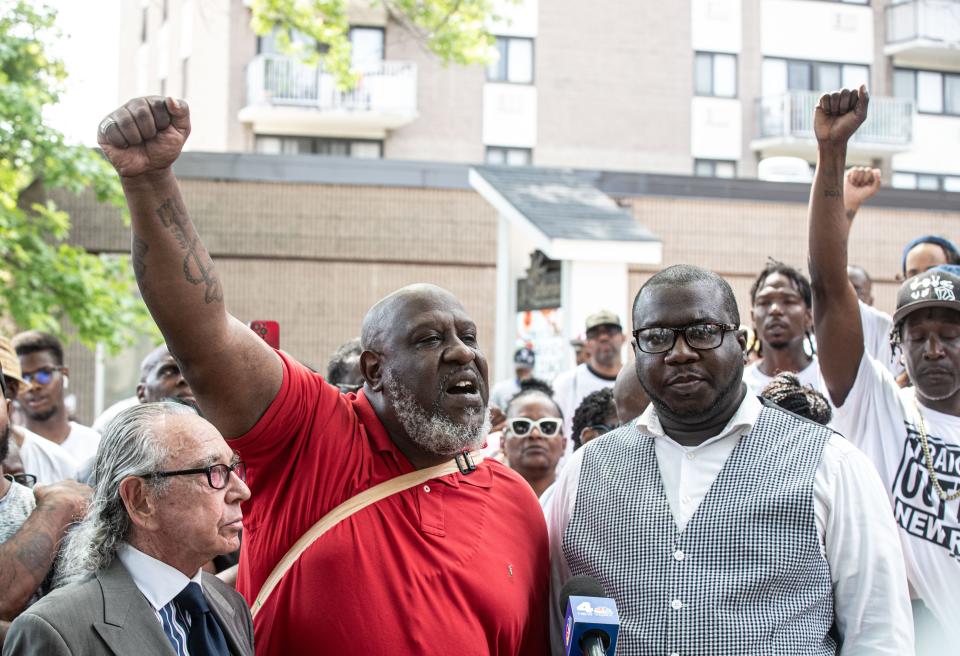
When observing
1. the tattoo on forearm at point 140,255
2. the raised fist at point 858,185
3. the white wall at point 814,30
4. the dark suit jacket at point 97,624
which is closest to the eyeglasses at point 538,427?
the raised fist at point 858,185

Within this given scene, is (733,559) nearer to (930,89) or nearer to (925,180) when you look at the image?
(925,180)

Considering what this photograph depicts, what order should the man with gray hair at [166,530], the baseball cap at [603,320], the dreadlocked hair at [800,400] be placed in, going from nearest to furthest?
the man with gray hair at [166,530] → the dreadlocked hair at [800,400] → the baseball cap at [603,320]

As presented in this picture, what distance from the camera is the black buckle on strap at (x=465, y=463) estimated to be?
3.63 meters

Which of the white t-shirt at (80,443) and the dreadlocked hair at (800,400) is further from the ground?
the dreadlocked hair at (800,400)

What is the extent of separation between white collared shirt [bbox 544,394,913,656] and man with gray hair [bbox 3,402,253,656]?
129 centimetres

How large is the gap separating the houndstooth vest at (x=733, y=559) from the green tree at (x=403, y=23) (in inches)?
537

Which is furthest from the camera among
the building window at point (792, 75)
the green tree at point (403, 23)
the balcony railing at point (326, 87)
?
the building window at point (792, 75)

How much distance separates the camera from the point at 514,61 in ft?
86.4

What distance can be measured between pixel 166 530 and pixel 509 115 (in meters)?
23.8

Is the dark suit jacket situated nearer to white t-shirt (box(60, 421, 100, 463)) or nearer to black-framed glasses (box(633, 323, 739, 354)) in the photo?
black-framed glasses (box(633, 323, 739, 354))

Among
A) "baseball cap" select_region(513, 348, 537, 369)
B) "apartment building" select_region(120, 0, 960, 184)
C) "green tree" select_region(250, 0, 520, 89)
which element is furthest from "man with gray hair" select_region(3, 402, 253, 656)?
Result: "apartment building" select_region(120, 0, 960, 184)

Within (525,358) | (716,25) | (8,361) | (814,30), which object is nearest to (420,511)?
(8,361)

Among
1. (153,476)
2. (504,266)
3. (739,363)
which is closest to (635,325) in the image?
(739,363)

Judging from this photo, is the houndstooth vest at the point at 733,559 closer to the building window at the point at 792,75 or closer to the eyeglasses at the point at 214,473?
the eyeglasses at the point at 214,473
